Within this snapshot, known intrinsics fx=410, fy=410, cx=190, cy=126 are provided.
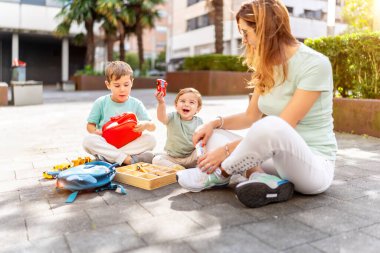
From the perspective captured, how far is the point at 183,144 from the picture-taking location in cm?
379

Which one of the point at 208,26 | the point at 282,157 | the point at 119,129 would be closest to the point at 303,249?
the point at 282,157

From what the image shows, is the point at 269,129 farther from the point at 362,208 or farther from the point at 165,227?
the point at 362,208

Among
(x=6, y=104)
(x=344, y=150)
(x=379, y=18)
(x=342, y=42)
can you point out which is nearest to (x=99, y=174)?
(x=344, y=150)

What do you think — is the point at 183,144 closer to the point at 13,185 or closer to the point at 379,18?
the point at 13,185

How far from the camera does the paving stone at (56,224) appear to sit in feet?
7.34

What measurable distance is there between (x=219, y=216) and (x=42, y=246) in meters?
0.99

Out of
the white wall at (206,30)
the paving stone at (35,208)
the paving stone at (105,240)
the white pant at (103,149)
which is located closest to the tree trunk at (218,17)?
the white wall at (206,30)

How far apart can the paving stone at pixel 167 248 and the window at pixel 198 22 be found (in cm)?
3806

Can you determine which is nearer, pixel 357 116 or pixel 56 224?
pixel 56 224

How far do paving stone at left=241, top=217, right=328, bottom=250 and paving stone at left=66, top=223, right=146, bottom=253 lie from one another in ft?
2.01

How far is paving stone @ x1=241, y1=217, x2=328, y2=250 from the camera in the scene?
2.03 metres

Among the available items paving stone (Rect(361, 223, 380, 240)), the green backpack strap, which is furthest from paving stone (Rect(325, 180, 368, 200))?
the green backpack strap

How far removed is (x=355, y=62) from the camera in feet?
20.6

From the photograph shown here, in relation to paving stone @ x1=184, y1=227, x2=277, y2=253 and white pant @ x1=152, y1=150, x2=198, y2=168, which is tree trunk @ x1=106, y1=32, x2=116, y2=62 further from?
paving stone @ x1=184, y1=227, x2=277, y2=253
